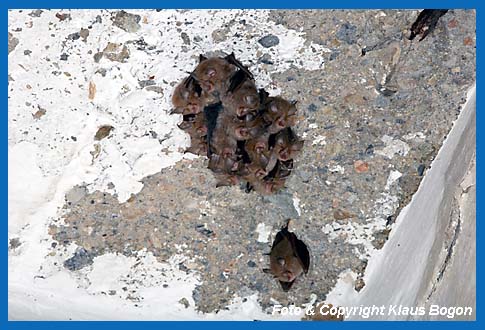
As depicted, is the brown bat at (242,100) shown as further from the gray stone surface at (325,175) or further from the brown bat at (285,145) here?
the gray stone surface at (325,175)

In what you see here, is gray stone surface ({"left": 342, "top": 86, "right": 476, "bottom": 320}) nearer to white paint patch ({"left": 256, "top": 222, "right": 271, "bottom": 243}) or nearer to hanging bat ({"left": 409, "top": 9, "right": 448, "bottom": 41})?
hanging bat ({"left": 409, "top": 9, "right": 448, "bottom": 41})

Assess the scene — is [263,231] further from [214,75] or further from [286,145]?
[214,75]

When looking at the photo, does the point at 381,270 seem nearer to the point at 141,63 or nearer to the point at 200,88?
the point at 200,88

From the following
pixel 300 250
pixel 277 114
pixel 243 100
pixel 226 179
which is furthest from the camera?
pixel 300 250

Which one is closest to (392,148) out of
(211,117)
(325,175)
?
(325,175)

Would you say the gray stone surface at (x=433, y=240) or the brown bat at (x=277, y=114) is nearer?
the brown bat at (x=277, y=114)

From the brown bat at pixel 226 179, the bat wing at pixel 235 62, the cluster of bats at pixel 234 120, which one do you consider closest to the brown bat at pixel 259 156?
the cluster of bats at pixel 234 120

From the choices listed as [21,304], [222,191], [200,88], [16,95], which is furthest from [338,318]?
[16,95]
